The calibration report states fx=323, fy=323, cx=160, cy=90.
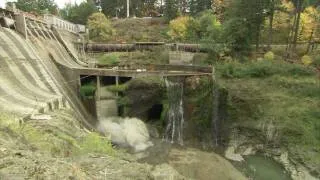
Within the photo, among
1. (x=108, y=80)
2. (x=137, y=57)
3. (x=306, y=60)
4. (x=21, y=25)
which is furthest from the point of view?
(x=137, y=57)

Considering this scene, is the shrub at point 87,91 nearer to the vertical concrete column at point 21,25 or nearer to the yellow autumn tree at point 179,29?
the vertical concrete column at point 21,25

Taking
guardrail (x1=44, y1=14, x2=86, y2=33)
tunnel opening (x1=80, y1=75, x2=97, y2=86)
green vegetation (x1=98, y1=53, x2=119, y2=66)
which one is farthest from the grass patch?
guardrail (x1=44, y1=14, x2=86, y2=33)

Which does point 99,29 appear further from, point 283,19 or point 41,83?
point 283,19

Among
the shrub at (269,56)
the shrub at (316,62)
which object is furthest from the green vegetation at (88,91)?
the shrub at (316,62)

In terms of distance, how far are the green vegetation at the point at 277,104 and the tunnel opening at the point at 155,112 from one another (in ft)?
21.1

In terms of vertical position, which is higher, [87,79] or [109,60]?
[109,60]

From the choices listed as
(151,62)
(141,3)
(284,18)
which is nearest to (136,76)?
(151,62)

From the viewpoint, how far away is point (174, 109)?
30188 mm

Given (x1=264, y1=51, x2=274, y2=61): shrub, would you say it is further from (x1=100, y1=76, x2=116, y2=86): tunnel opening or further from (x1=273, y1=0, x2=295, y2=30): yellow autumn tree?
(x1=100, y1=76, x2=116, y2=86): tunnel opening

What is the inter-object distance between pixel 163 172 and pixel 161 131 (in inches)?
717

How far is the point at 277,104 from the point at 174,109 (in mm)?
9085

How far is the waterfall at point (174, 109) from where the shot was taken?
29.6 metres

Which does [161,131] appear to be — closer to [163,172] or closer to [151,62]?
[151,62]

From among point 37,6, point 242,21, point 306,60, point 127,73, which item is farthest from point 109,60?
point 37,6
